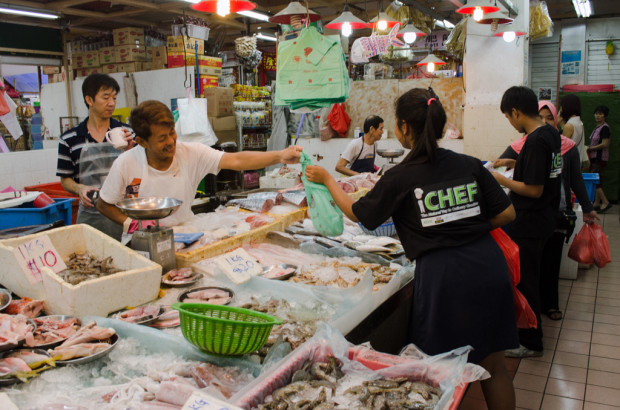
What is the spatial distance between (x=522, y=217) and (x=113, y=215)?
123 inches

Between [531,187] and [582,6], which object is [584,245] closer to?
[531,187]

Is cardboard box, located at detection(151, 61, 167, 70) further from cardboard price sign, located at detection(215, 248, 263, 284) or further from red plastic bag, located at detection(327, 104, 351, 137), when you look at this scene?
cardboard price sign, located at detection(215, 248, 263, 284)

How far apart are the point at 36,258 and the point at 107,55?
8.87 metres

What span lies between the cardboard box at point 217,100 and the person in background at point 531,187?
20.8 feet

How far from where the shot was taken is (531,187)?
3732 mm

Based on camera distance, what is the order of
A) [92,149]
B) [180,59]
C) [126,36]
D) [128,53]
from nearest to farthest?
[92,149] < [180,59] < [126,36] < [128,53]

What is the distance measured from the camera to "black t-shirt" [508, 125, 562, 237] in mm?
3682

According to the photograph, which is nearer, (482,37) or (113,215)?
(113,215)

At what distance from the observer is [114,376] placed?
5.90 ft

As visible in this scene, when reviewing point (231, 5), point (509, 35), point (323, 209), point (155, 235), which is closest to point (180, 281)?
point (155, 235)

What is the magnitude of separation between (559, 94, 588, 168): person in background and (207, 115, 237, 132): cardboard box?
5827 mm

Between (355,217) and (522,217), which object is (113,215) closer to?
(355,217)

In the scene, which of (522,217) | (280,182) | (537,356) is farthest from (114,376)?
(280,182)

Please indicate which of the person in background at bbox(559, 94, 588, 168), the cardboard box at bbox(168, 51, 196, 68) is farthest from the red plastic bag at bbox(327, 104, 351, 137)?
the person in background at bbox(559, 94, 588, 168)
